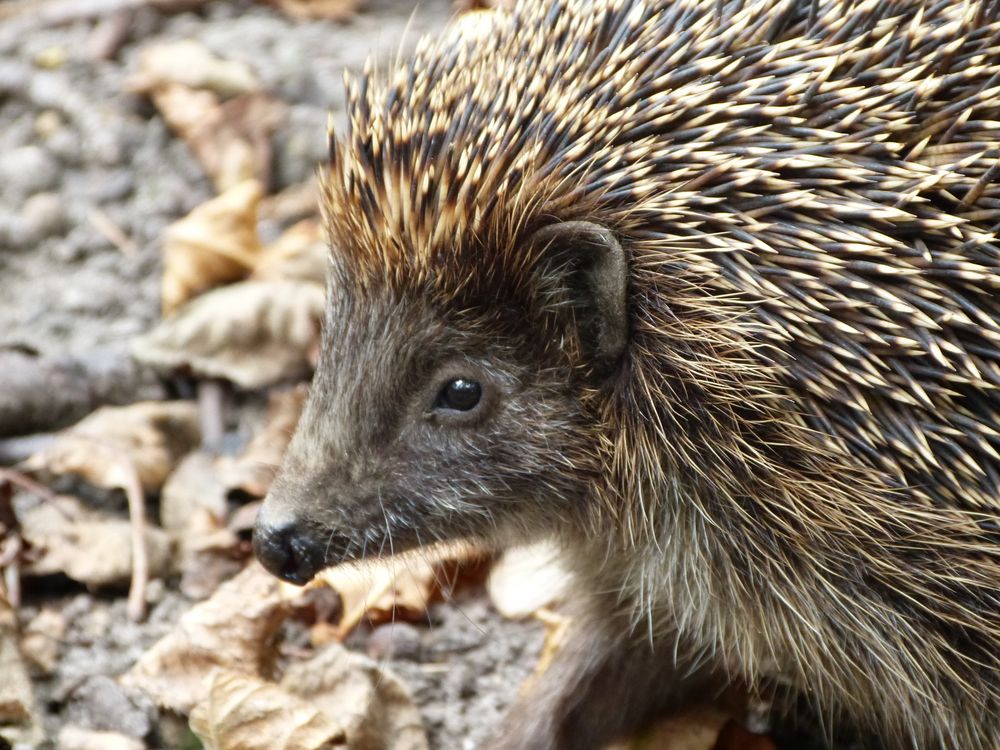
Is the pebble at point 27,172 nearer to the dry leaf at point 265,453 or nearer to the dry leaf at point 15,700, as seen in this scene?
the dry leaf at point 265,453

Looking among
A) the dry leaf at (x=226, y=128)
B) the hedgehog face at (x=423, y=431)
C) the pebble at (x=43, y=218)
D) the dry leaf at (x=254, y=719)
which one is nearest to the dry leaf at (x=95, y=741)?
the dry leaf at (x=254, y=719)

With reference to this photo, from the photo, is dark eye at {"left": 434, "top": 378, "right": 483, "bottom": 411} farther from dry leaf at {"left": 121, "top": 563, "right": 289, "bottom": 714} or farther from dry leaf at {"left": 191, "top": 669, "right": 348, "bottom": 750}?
dry leaf at {"left": 121, "top": 563, "right": 289, "bottom": 714}

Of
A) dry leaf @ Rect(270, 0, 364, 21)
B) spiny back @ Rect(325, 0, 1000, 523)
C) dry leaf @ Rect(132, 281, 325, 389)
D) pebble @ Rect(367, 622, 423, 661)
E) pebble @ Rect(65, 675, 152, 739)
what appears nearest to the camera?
spiny back @ Rect(325, 0, 1000, 523)

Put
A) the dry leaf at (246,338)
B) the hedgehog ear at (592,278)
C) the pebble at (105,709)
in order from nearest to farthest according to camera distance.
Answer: the hedgehog ear at (592,278)
the pebble at (105,709)
the dry leaf at (246,338)

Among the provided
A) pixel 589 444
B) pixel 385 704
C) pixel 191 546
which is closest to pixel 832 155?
pixel 589 444

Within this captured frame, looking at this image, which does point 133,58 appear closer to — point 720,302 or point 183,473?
point 183,473

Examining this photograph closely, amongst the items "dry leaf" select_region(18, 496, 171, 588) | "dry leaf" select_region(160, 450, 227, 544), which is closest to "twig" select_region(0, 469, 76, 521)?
"dry leaf" select_region(18, 496, 171, 588)
